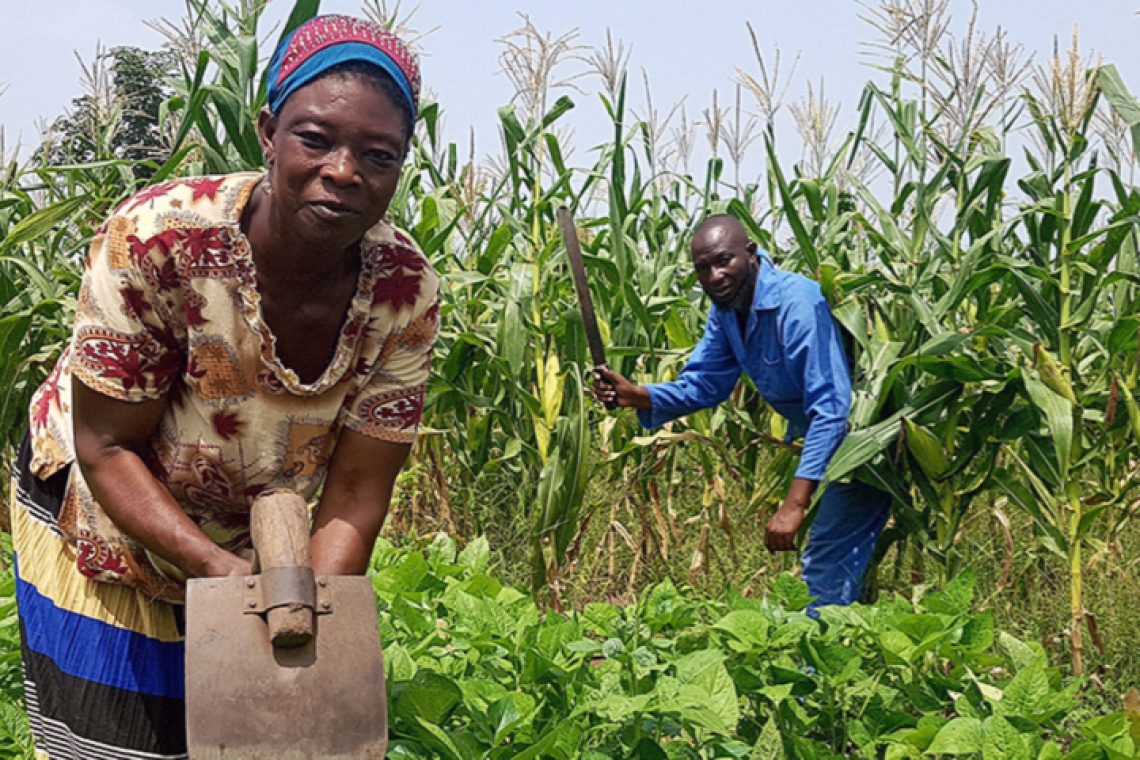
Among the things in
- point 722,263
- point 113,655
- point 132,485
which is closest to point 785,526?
point 722,263

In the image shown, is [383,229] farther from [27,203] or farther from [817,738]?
[27,203]

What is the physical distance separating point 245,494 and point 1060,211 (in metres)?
2.99

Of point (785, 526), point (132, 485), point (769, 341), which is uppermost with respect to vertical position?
point (132, 485)

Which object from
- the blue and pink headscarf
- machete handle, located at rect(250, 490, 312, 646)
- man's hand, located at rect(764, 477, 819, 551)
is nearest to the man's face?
man's hand, located at rect(764, 477, 819, 551)

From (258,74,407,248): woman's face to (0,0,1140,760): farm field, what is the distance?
2.87 ft

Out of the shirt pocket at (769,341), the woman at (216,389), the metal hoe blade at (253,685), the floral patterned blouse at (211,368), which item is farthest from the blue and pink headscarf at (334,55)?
the shirt pocket at (769,341)

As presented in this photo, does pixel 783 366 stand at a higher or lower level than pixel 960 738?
higher

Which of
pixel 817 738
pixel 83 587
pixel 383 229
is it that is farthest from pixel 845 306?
pixel 83 587

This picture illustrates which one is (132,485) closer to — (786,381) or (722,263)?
(722,263)

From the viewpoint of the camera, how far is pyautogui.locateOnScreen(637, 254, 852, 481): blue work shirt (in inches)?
150

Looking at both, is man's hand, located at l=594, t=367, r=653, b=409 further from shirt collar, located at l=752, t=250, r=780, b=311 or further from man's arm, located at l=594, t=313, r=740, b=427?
shirt collar, located at l=752, t=250, r=780, b=311

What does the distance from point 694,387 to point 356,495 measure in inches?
99.0

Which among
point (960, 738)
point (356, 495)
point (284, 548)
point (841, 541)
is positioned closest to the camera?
point (284, 548)

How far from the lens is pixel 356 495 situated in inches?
73.9
